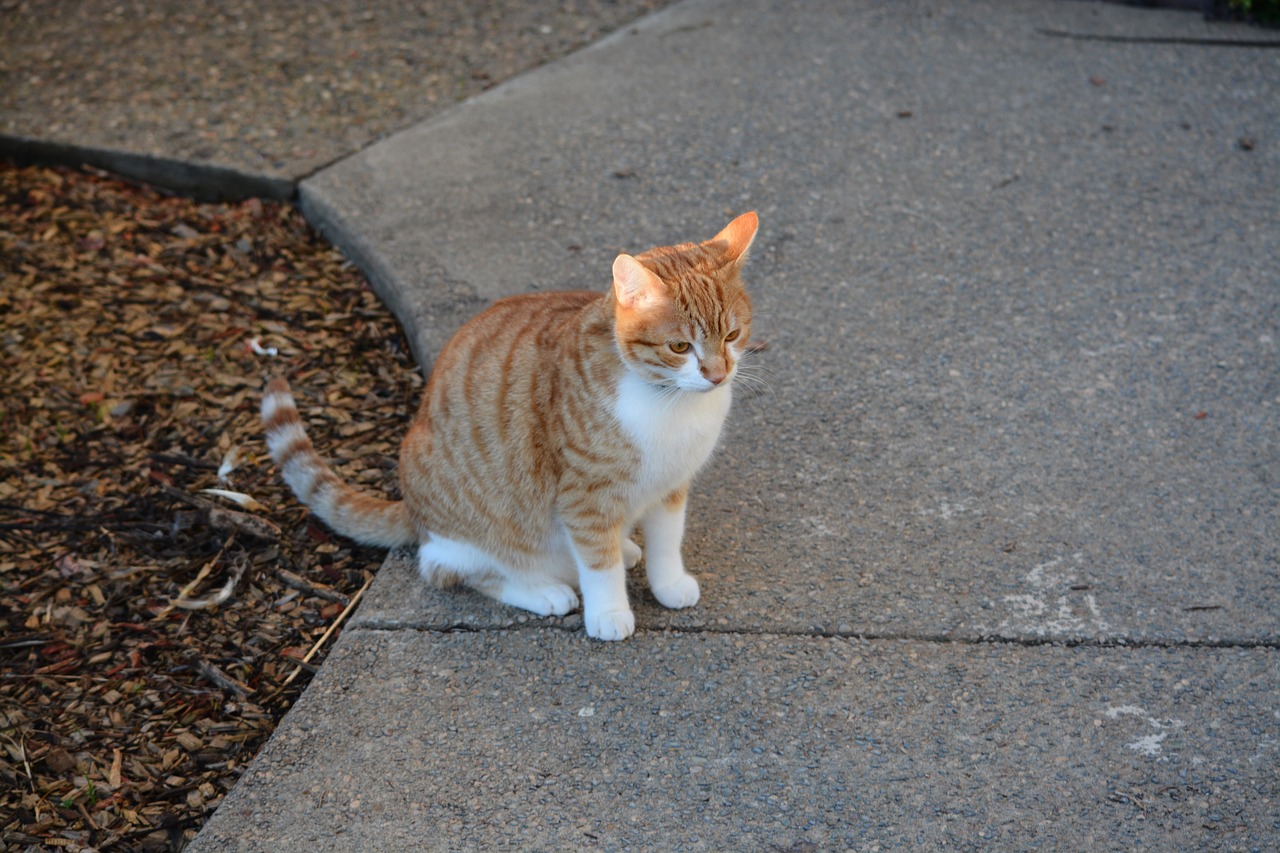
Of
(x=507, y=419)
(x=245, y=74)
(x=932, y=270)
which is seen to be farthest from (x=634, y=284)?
(x=245, y=74)

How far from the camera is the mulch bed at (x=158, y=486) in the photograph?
113 inches

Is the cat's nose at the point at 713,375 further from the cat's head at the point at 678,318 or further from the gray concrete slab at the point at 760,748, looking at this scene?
the gray concrete slab at the point at 760,748

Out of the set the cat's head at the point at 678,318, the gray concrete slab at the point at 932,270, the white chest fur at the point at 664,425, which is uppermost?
the cat's head at the point at 678,318

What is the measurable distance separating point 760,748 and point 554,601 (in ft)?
2.44

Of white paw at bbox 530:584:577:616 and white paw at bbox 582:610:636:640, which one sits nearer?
white paw at bbox 582:610:636:640

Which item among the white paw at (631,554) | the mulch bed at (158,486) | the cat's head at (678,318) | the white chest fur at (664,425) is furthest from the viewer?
the white paw at (631,554)

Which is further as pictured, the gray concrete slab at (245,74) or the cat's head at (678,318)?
the gray concrete slab at (245,74)

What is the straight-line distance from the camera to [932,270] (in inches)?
174

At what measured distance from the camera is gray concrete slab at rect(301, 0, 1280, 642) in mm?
3166

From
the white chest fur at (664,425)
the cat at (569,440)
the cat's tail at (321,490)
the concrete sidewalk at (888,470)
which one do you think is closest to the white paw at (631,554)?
the cat at (569,440)

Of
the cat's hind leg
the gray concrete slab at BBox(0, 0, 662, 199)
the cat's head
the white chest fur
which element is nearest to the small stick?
the cat's hind leg

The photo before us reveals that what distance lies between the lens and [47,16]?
6285mm

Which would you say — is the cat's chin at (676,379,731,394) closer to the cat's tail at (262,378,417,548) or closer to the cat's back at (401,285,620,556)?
the cat's back at (401,285,620,556)

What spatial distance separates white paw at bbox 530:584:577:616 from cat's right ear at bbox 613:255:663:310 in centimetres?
92
